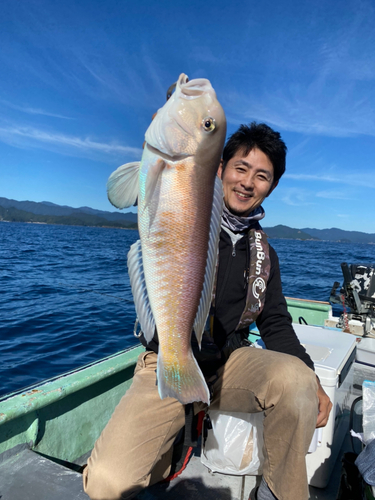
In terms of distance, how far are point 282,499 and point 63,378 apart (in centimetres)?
202

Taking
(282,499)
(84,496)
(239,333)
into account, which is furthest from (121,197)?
(282,499)

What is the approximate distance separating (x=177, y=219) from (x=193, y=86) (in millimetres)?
772

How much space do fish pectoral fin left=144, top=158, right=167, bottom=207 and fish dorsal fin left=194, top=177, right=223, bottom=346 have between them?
32cm

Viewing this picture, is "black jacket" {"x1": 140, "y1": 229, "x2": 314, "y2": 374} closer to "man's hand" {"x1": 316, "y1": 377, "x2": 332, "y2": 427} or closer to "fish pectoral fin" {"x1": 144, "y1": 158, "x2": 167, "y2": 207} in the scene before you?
"man's hand" {"x1": 316, "y1": 377, "x2": 332, "y2": 427}

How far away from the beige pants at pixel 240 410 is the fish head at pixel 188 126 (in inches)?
63.1

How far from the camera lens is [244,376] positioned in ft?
8.15

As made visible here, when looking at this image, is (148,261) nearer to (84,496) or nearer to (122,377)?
(84,496)

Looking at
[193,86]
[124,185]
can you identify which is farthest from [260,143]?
[124,185]

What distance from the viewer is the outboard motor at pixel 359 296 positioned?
5675 mm

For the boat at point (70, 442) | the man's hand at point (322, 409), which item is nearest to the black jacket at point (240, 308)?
the man's hand at point (322, 409)

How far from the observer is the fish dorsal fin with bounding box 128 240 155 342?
180cm

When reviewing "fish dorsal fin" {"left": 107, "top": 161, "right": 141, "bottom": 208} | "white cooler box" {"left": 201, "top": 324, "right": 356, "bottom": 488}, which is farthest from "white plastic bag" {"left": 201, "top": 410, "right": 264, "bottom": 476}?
"fish dorsal fin" {"left": 107, "top": 161, "right": 141, "bottom": 208}

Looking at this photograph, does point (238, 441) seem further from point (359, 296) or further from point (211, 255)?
point (359, 296)

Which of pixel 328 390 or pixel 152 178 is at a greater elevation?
pixel 152 178
